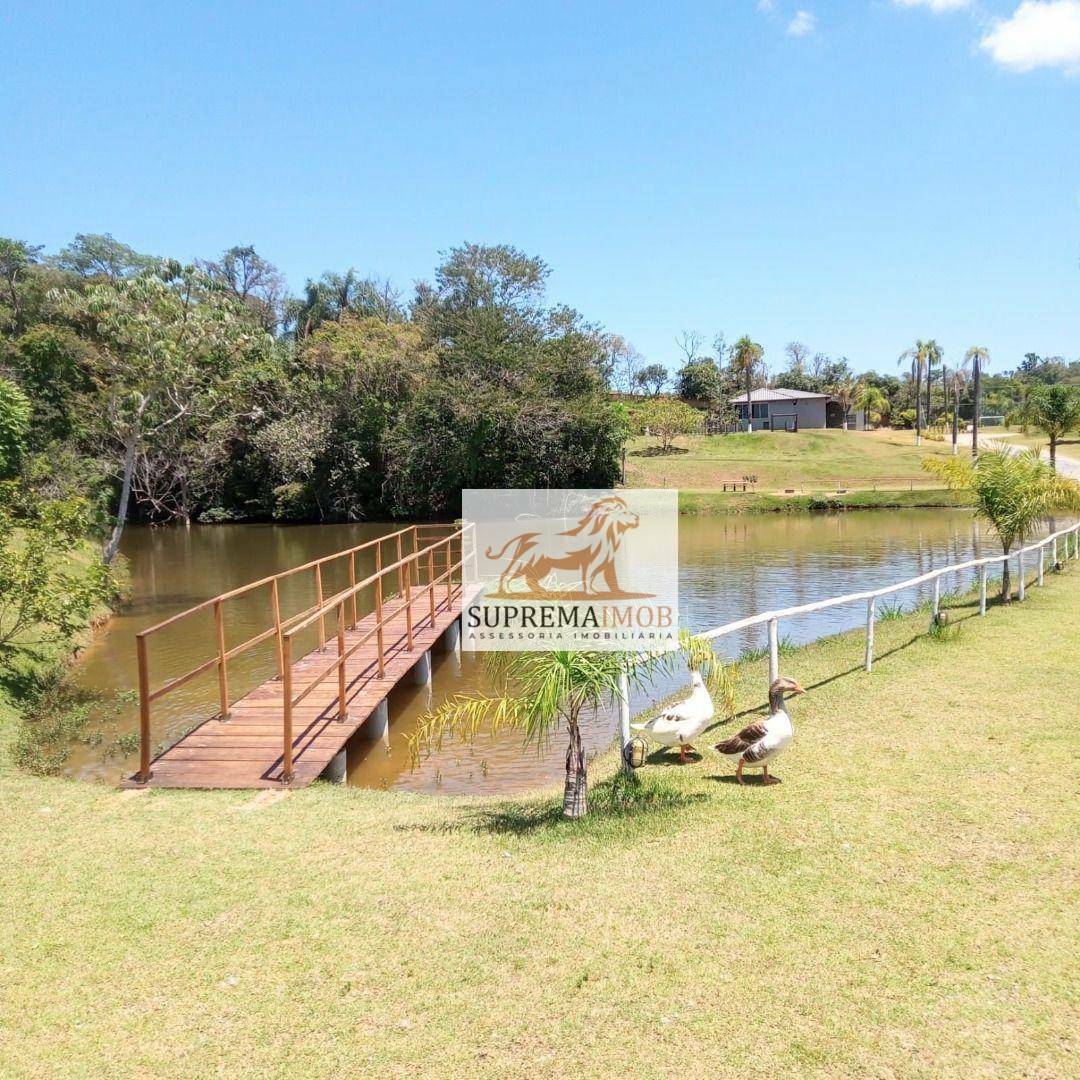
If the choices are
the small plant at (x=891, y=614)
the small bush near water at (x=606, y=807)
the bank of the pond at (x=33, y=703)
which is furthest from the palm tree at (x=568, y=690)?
the small plant at (x=891, y=614)

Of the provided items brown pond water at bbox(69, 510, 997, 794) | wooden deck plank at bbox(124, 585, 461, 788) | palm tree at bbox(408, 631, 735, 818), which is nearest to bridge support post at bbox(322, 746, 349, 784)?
wooden deck plank at bbox(124, 585, 461, 788)

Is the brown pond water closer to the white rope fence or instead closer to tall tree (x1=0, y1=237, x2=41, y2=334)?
the white rope fence

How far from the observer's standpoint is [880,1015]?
128 inches

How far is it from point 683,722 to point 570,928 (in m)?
2.30

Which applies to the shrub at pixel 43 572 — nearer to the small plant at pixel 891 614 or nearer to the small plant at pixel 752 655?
the small plant at pixel 752 655

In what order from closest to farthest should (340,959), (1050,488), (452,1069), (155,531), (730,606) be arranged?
(452,1069), (340,959), (1050,488), (730,606), (155,531)

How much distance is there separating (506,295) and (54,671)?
3269 cm

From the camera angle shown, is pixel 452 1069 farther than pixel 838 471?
No

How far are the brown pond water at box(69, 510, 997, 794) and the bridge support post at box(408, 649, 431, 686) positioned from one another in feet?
0.55

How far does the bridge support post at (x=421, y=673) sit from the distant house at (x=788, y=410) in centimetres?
5592

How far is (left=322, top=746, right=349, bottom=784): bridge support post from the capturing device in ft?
24.0

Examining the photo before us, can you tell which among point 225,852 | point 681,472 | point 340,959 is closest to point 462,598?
point 225,852

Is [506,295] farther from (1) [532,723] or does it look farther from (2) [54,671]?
(1) [532,723]

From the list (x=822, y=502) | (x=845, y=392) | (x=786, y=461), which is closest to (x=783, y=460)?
(x=786, y=461)
